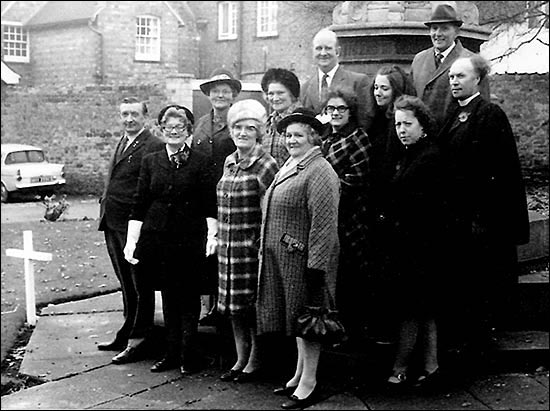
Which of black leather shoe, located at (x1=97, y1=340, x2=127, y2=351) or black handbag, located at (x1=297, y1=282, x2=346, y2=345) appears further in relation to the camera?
black leather shoe, located at (x1=97, y1=340, x2=127, y2=351)

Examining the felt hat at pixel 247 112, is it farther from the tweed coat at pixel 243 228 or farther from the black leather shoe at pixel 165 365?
the black leather shoe at pixel 165 365

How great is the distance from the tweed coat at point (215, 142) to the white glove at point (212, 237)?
0.41 m

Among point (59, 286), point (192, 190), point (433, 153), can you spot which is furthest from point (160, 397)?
point (59, 286)

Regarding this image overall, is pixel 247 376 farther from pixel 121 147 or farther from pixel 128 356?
pixel 121 147

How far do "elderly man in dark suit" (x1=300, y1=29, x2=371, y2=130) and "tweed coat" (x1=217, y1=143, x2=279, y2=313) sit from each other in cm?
70

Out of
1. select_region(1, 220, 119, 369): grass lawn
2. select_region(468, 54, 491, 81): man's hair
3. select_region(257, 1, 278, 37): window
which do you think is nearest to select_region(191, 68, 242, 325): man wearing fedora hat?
select_region(468, 54, 491, 81): man's hair

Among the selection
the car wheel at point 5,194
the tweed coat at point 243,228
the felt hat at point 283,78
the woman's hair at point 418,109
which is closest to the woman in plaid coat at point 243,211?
the tweed coat at point 243,228

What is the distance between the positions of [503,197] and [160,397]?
2.63m

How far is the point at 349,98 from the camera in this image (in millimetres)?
5340

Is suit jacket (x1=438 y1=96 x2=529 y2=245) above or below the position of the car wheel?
above

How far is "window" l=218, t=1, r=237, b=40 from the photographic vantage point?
32156mm

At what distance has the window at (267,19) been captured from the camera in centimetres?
3047

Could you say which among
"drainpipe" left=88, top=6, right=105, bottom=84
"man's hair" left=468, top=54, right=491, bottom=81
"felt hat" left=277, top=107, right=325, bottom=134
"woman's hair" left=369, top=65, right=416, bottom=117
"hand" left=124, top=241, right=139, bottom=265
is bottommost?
"hand" left=124, top=241, right=139, bottom=265

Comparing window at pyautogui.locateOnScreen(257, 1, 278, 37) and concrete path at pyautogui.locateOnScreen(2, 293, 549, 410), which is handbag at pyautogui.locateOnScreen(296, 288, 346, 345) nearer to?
concrete path at pyautogui.locateOnScreen(2, 293, 549, 410)
